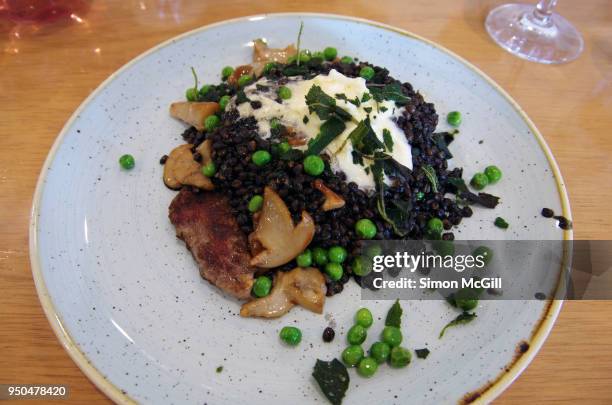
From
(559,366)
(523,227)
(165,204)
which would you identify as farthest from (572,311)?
(165,204)

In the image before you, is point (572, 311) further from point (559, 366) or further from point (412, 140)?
point (412, 140)

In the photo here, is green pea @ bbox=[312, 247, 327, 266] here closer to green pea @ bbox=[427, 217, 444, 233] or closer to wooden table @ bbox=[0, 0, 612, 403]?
green pea @ bbox=[427, 217, 444, 233]

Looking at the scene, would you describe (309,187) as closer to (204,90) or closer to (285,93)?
(285,93)

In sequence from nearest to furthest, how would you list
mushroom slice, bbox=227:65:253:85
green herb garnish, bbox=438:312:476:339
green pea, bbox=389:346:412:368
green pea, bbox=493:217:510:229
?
green pea, bbox=389:346:412:368, green herb garnish, bbox=438:312:476:339, green pea, bbox=493:217:510:229, mushroom slice, bbox=227:65:253:85

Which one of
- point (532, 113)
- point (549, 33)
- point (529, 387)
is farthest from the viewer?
point (549, 33)

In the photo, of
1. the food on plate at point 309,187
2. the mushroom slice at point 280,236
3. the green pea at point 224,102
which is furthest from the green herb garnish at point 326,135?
the green pea at point 224,102

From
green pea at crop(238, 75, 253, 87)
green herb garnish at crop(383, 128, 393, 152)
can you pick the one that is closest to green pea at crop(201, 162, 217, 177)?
green pea at crop(238, 75, 253, 87)
